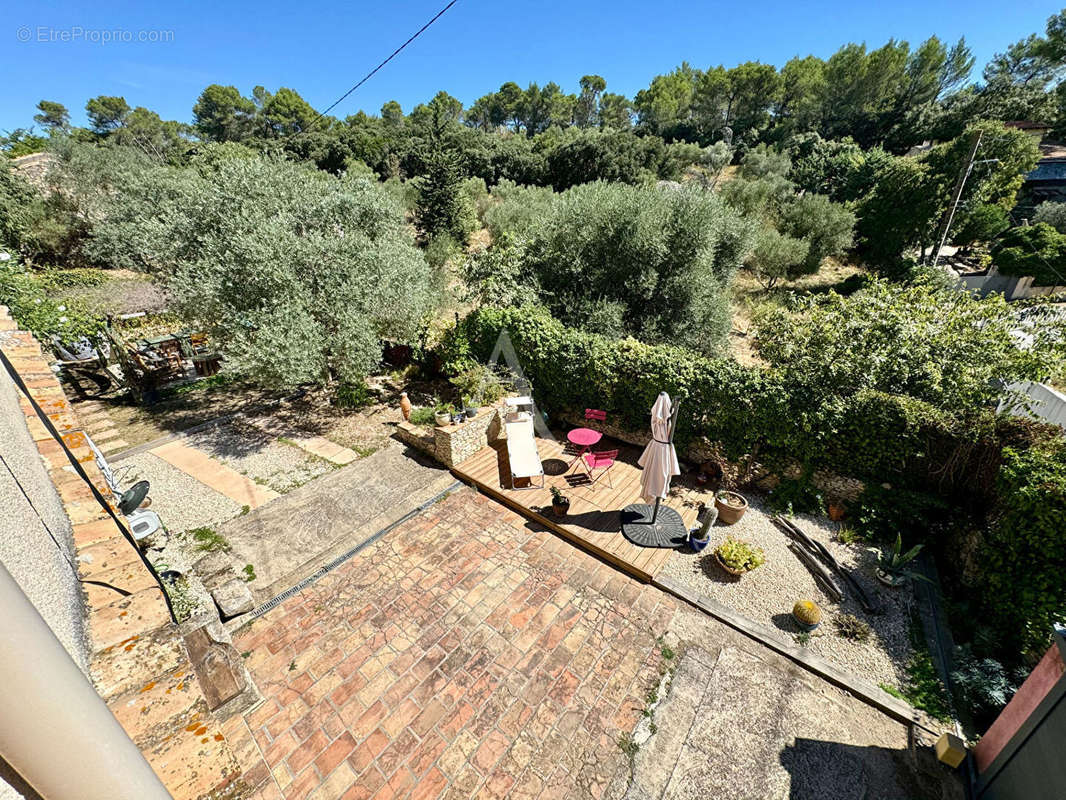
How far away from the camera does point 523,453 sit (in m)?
9.60

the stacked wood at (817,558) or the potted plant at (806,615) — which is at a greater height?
the potted plant at (806,615)

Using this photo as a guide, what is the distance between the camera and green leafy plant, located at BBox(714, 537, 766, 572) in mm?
7344

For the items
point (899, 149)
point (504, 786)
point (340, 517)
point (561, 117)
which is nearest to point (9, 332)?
point (340, 517)

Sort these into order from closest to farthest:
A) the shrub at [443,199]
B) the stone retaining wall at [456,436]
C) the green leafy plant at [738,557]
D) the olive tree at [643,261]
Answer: the green leafy plant at [738,557], the stone retaining wall at [456,436], the olive tree at [643,261], the shrub at [443,199]

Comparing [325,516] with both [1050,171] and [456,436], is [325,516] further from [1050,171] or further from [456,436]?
[1050,171]

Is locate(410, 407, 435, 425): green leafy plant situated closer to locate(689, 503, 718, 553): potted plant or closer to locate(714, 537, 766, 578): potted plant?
locate(689, 503, 718, 553): potted plant

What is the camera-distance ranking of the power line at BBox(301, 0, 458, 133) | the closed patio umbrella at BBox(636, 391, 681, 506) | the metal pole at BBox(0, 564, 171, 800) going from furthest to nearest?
the power line at BBox(301, 0, 458, 133), the closed patio umbrella at BBox(636, 391, 681, 506), the metal pole at BBox(0, 564, 171, 800)

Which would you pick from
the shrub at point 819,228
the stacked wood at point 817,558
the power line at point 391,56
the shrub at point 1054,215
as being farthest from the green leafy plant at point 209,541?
the shrub at point 1054,215

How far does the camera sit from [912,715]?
5543 mm

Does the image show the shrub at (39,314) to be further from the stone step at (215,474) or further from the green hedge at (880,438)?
the green hedge at (880,438)

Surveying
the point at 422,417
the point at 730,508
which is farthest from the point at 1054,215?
the point at 422,417

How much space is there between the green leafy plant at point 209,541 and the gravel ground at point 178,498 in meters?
0.20

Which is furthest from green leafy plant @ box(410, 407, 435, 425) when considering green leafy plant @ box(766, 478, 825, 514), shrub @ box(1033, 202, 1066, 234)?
shrub @ box(1033, 202, 1066, 234)

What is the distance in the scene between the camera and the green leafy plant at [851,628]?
652 centimetres
